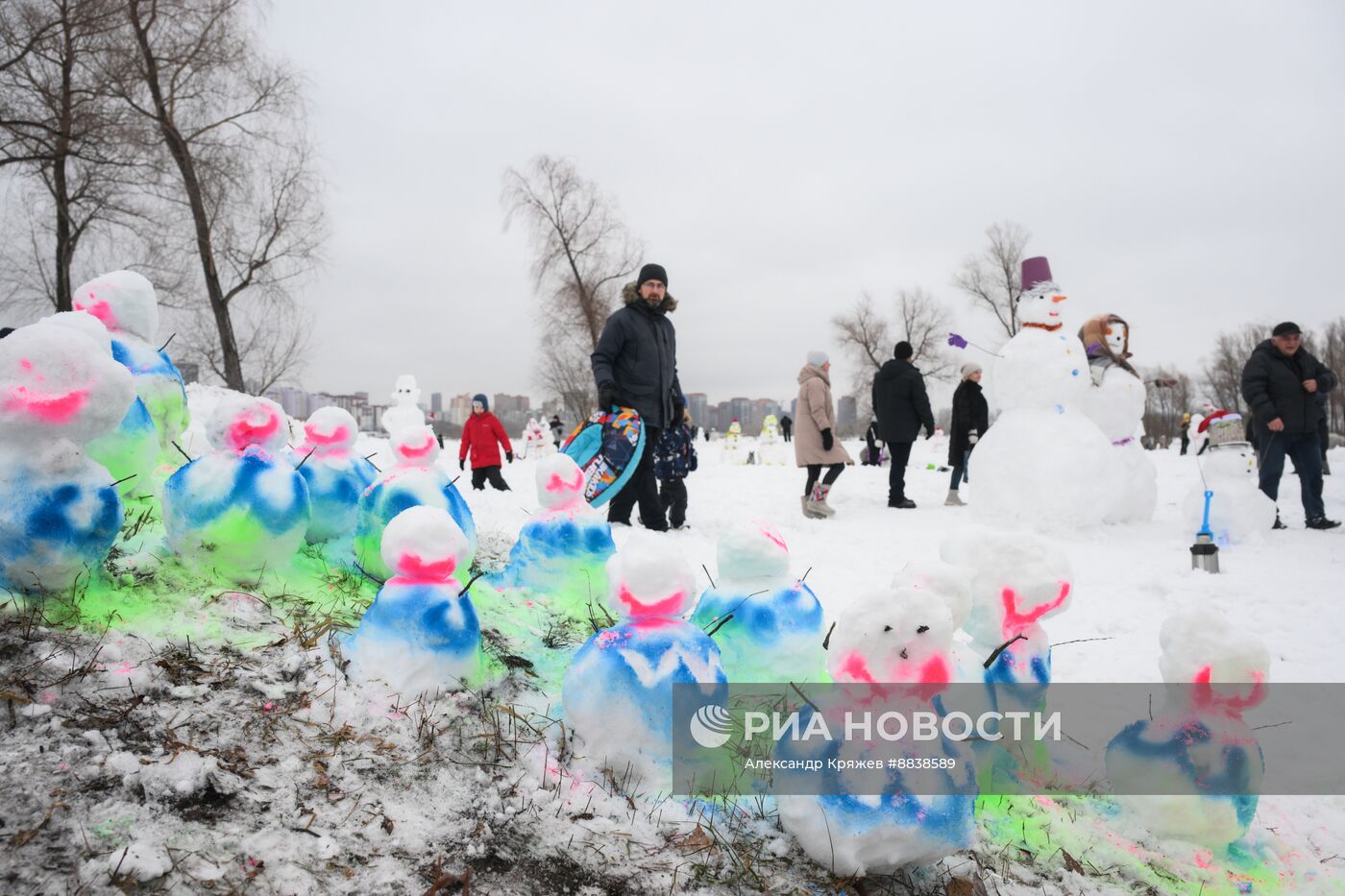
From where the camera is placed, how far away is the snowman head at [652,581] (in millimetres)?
2004

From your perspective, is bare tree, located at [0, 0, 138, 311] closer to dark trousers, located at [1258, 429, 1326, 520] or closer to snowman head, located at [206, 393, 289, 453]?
snowman head, located at [206, 393, 289, 453]

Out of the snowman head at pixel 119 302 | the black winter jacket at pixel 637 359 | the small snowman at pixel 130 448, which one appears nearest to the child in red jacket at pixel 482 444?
Answer: the black winter jacket at pixel 637 359

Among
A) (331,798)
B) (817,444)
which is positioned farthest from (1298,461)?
(331,798)

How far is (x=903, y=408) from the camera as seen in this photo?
8555 mm

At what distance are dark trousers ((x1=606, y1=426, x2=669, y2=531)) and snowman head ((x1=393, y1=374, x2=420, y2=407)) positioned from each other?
8.18m

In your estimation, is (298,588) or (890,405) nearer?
(298,588)

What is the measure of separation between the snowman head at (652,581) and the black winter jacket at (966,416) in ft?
25.1

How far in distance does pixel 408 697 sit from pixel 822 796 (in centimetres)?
115

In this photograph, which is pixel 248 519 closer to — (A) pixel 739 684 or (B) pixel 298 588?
(B) pixel 298 588

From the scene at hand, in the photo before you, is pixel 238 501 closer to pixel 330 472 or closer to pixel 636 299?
pixel 330 472

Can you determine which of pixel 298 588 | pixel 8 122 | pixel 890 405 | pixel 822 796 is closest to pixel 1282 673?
pixel 822 796

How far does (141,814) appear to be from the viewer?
1457 millimetres

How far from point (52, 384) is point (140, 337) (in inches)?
60.9

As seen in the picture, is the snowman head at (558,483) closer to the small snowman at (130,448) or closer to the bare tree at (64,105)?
the small snowman at (130,448)
